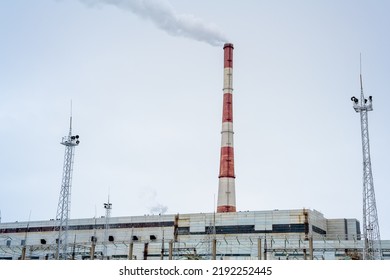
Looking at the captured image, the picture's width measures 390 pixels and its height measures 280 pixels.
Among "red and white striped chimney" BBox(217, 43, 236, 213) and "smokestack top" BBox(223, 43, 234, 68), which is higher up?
"smokestack top" BBox(223, 43, 234, 68)

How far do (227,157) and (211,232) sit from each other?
1160cm

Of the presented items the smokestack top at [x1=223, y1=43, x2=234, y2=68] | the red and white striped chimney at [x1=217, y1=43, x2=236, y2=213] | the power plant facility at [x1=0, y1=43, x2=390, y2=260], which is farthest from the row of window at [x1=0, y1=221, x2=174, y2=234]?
the smokestack top at [x1=223, y1=43, x2=234, y2=68]

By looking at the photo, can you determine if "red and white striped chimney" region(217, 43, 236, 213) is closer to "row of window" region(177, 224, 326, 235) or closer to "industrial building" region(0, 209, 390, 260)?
"industrial building" region(0, 209, 390, 260)

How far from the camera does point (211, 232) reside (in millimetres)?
75812

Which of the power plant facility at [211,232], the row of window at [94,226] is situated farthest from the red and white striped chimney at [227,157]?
the row of window at [94,226]

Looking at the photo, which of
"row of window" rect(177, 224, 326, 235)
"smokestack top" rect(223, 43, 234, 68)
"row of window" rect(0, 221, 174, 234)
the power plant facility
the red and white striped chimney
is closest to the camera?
the power plant facility

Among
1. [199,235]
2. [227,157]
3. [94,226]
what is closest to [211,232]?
[199,235]

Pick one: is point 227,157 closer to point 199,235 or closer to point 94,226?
point 199,235

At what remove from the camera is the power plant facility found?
2537 inches

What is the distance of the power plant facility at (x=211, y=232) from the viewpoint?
64438 millimetres

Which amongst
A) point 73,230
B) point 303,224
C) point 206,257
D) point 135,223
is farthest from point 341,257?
point 73,230
